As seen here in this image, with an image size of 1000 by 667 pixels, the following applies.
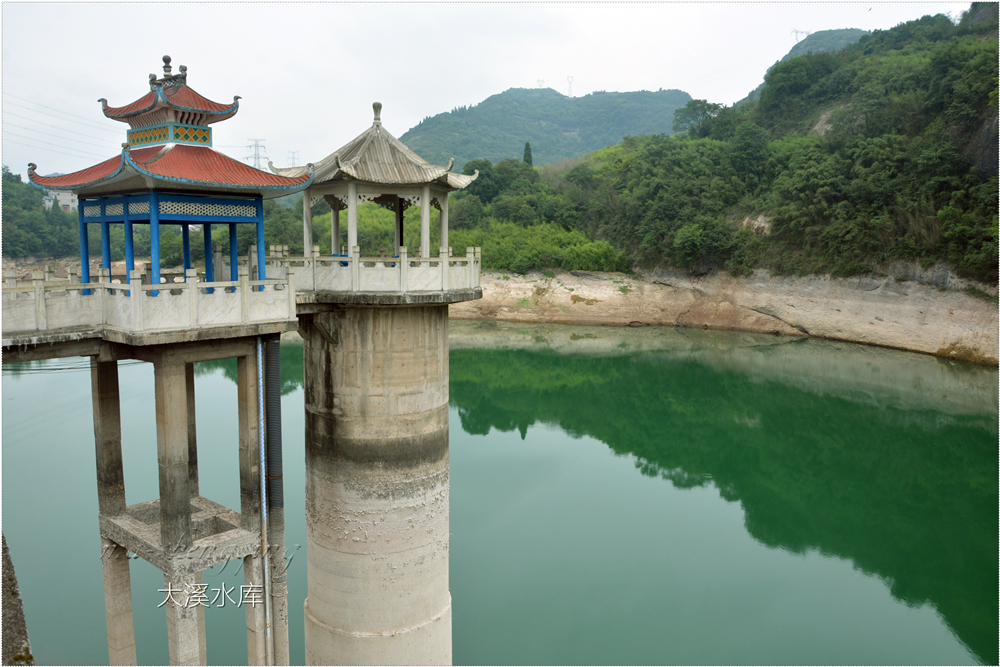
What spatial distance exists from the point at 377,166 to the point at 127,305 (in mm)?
4160

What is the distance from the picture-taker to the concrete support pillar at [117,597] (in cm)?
873

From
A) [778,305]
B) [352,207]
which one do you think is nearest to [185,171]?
[352,207]

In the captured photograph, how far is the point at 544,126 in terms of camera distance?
541 feet

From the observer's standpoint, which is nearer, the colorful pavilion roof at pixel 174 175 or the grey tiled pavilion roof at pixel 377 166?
the colorful pavilion roof at pixel 174 175

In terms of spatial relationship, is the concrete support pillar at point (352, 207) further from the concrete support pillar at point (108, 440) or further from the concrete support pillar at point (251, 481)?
the concrete support pillar at point (108, 440)

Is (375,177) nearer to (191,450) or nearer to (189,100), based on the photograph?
(189,100)

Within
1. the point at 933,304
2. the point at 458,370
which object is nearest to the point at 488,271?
the point at 458,370

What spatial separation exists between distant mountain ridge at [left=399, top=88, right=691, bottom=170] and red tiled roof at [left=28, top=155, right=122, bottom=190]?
336ft

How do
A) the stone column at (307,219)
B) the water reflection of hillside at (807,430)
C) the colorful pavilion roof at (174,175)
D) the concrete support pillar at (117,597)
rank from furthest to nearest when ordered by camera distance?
1. the water reflection of hillside at (807,430)
2. the stone column at (307,219)
3. the concrete support pillar at (117,597)
4. the colorful pavilion roof at (174,175)

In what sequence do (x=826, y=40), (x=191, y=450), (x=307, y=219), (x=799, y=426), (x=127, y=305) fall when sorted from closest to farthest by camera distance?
(x=127, y=305)
(x=191, y=450)
(x=307, y=219)
(x=799, y=426)
(x=826, y=40)

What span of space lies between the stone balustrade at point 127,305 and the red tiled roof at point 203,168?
1.03 metres

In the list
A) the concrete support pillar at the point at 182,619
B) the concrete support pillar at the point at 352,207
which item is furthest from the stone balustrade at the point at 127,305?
the concrete support pillar at the point at 182,619

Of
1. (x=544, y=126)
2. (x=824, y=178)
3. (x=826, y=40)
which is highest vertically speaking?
(x=826, y=40)

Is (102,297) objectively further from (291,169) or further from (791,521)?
(791,521)
